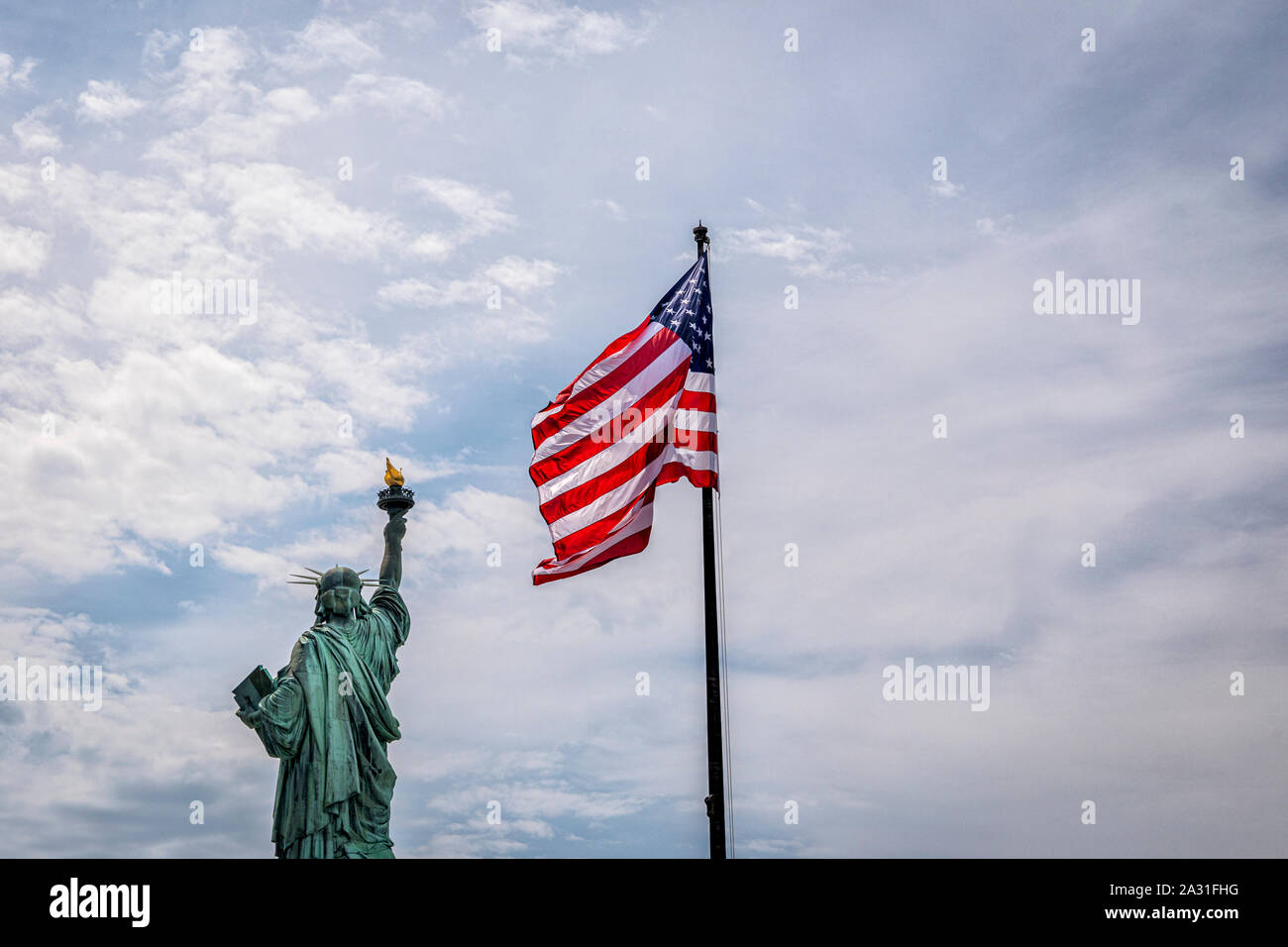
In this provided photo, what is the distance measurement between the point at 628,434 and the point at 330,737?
26.7 ft

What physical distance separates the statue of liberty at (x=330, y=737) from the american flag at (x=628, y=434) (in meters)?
6.04

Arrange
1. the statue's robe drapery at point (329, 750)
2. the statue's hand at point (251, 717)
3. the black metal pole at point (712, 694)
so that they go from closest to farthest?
1. the black metal pole at point (712, 694)
2. the statue's hand at point (251, 717)
3. the statue's robe drapery at point (329, 750)

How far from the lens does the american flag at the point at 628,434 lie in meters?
20.6

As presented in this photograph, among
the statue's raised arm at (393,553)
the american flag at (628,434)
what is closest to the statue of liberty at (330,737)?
the statue's raised arm at (393,553)

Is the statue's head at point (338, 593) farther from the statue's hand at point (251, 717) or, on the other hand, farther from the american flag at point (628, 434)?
the american flag at point (628, 434)

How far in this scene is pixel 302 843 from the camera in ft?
80.3

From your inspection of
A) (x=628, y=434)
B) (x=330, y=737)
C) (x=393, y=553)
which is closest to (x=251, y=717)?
(x=330, y=737)

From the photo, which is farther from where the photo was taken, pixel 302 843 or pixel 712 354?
pixel 302 843

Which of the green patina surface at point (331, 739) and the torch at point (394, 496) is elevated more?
the torch at point (394, 496)

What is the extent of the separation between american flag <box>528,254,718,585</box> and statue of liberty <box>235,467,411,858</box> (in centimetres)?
604

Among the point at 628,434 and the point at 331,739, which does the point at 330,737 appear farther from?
the point at 628,434
